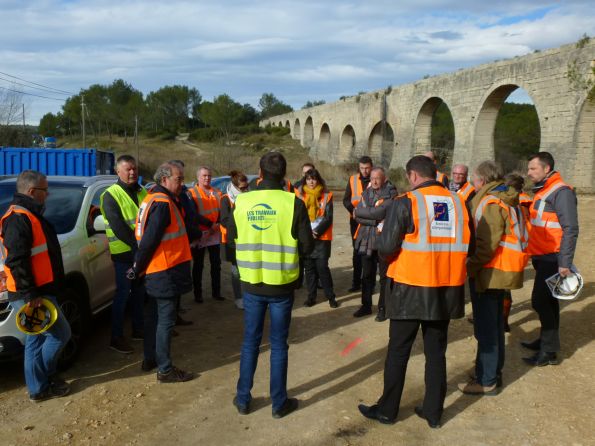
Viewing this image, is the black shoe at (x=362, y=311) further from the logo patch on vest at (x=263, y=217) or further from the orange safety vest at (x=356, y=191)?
the logo patch on vest at (x=263, y=217)

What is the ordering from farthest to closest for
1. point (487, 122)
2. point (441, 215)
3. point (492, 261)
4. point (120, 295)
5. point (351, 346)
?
point (487, 122)
point (351, 346)
point (120, 295)
point (492, 261)
point (441, 215)

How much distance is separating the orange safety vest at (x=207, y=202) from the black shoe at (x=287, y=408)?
9.84 feet

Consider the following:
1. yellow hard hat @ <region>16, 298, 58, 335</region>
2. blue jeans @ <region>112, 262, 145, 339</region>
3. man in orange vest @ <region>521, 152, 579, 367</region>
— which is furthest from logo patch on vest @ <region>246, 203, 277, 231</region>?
man in orange vest @ <region>521, 152, 579, 367</region>

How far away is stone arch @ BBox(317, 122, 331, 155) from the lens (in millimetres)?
45031

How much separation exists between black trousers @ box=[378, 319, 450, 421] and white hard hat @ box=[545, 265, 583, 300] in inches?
57.2

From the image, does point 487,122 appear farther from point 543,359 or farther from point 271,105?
point 271,105

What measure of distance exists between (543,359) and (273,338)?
8.50 feet

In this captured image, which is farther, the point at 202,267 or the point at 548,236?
the point at 202,267

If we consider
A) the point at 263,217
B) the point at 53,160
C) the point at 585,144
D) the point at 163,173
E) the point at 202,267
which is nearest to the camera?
the point at 263,217

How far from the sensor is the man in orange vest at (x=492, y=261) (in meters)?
3.56

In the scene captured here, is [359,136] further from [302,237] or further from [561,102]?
[302,237]

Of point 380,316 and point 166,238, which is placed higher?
point 166,238

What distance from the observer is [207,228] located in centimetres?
610

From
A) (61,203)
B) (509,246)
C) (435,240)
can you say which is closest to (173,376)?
(61,203)
